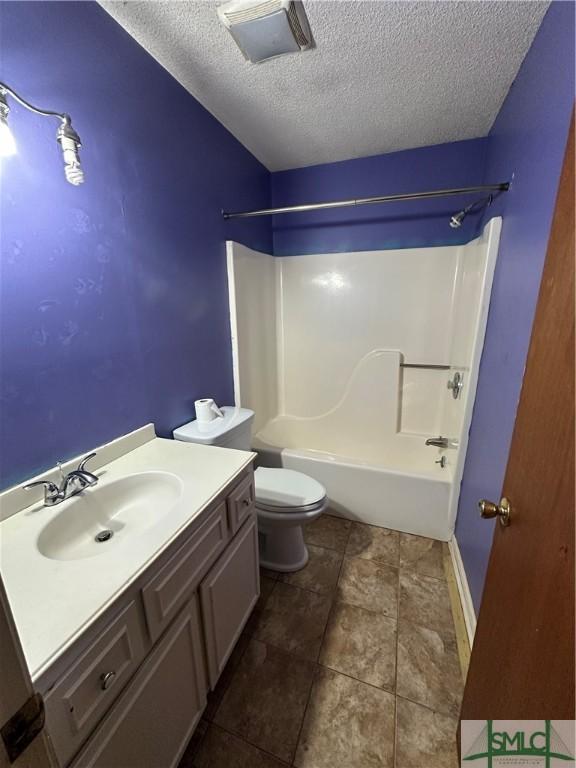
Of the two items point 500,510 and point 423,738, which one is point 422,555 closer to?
point 423,738

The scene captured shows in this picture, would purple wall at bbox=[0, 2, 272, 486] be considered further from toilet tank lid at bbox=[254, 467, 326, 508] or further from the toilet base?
the toilet base

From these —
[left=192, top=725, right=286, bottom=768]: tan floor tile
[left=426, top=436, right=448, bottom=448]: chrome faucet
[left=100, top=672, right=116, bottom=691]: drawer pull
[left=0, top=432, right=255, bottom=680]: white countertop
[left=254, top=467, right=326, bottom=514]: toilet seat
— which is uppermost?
[left=0, top=432, right=255, bottom=680]: white countertop

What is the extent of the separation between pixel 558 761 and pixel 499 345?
3.99ft

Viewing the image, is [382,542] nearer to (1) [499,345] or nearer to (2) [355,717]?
(2) [355,717]

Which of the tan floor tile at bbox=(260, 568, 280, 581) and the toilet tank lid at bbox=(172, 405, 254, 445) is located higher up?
the toilet tank lid at bbox=(172, 405, 254, 445)

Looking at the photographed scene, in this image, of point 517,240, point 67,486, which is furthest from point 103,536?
point 517,240

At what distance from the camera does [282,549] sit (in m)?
1.69

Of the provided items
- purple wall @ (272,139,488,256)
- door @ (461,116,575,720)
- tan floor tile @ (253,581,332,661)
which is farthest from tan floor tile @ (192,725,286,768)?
purple wall @ (272,139,488,256)

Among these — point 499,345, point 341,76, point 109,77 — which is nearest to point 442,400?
point 499,345

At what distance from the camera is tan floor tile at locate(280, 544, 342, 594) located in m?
1.61

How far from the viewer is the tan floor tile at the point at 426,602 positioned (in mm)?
1415

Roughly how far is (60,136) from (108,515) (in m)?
1.18

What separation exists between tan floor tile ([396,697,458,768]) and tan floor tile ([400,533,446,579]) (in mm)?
639

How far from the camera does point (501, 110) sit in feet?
5.26
